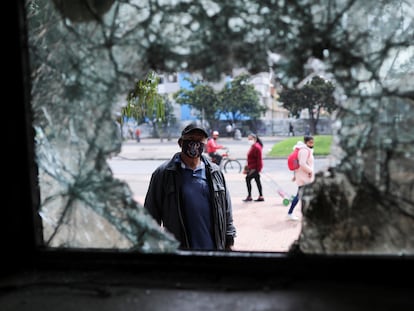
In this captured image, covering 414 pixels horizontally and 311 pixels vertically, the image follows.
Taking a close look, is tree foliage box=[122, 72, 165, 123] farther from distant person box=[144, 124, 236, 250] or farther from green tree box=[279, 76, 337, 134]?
green tree box=[279, 76, 337, 134]

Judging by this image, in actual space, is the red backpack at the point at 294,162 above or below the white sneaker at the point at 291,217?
above

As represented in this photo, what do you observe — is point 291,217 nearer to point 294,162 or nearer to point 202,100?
point 294,162

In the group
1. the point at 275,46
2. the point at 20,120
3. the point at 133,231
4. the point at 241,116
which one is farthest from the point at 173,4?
the point at 241,116

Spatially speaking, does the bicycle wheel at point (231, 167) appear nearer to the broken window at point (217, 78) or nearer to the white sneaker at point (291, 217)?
the white sneaker at point (291, 217)

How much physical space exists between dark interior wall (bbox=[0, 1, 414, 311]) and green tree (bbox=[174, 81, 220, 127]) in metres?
25.3

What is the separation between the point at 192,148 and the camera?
285 centimetres

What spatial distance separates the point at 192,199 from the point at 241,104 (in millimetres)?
25919

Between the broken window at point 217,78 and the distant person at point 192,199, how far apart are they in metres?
1.29

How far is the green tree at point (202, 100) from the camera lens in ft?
89.0

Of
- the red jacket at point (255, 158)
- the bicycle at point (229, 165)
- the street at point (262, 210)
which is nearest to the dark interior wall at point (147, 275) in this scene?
the street at point (262, 210)

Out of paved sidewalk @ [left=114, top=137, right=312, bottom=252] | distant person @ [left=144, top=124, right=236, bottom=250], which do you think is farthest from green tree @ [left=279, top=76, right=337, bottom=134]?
paved sidewalk @ [left=114, top=137, right=312, bottom=252]

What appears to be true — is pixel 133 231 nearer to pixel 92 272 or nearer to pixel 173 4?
pixel 92 272

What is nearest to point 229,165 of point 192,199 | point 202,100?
point 192,199

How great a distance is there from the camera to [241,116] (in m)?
30.5
